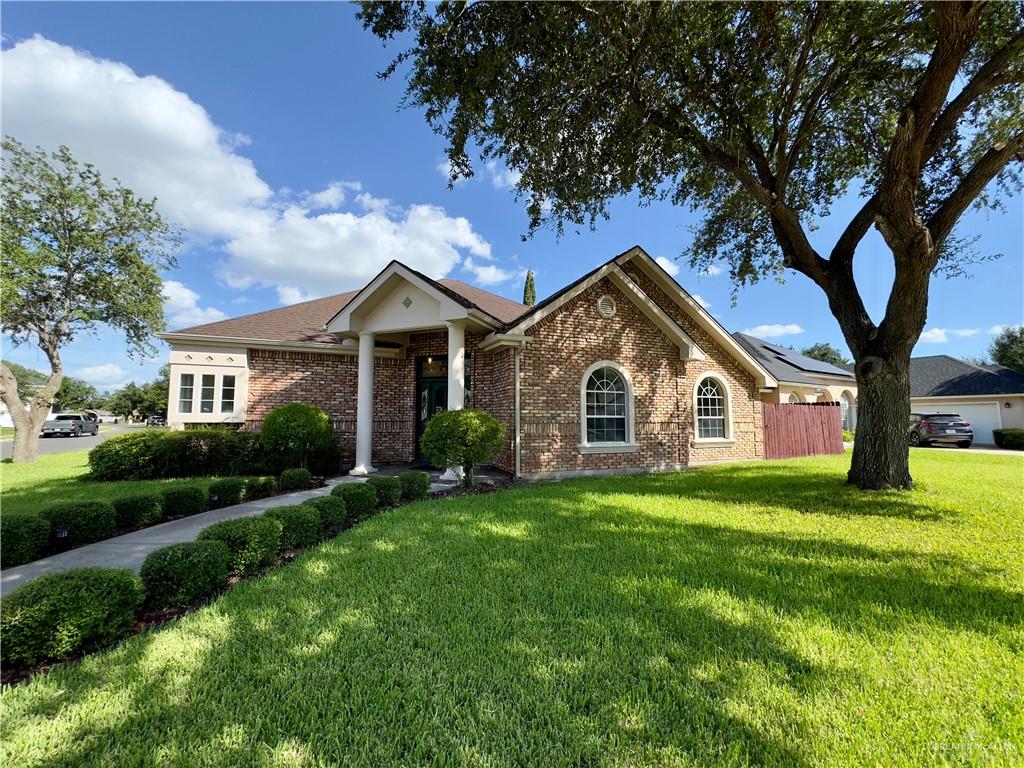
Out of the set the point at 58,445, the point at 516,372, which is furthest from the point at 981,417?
the point at 58,445

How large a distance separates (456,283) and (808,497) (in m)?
12.6

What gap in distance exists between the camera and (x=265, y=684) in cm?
244

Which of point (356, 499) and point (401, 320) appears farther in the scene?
point (401, 320)

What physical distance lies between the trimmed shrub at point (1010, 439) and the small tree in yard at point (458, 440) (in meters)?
27.5

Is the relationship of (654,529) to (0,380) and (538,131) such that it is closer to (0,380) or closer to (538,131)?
(538,131)

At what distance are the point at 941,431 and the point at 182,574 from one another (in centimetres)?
2968

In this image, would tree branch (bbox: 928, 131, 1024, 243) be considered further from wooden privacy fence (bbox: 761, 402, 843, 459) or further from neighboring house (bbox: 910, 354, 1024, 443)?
neighboring house (bbox: 910, 354, 1024, 443)

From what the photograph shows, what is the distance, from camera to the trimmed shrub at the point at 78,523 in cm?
490

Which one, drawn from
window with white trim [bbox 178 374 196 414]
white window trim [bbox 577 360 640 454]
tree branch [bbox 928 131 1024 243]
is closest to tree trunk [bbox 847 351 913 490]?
tree branch [bbox 928 131 1024 243]

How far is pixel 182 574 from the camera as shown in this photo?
351 cm

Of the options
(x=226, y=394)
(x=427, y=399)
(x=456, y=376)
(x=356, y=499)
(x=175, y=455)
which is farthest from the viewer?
(x=427, y=399)

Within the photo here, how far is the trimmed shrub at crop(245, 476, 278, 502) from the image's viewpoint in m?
7.63

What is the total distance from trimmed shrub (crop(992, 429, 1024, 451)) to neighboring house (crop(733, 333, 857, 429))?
5817mm

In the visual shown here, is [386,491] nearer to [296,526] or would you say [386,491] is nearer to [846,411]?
[296,526]
